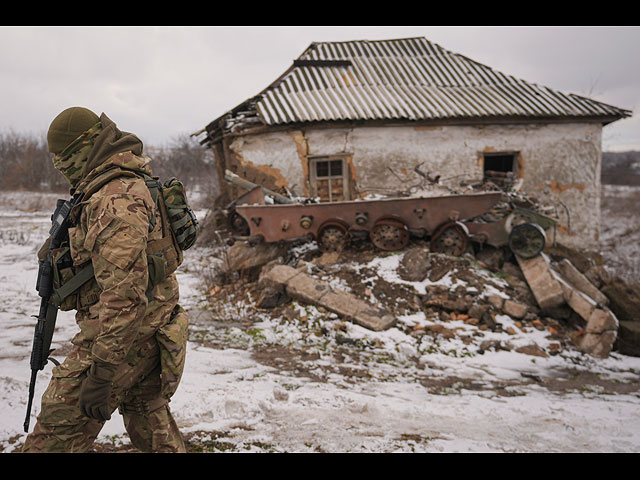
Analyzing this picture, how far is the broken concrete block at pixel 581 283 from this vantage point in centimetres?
621

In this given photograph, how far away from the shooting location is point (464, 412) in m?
3.53

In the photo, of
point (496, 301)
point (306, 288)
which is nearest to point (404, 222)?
point (496, 301)

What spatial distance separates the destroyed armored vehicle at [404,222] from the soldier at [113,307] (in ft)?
16.0

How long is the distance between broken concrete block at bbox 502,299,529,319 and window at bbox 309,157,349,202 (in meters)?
4.46

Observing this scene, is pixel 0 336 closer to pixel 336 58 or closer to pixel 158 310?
pixel 158 310

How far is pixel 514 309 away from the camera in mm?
5922

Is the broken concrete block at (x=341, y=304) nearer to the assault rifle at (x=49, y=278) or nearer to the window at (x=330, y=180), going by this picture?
the window at (x=330, y=180)

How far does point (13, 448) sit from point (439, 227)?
6.12 meters

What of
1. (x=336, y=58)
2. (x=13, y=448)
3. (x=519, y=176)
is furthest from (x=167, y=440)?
(x=336, y=58)

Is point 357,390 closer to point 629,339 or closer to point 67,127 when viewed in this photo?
point 67,127

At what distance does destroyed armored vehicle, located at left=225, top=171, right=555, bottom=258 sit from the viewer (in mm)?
6746

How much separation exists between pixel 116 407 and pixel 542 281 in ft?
19.9

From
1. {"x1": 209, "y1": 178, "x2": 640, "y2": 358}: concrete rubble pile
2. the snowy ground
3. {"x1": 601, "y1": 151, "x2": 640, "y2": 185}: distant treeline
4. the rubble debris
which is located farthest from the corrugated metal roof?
{"x1": 601, "y1": 151, "x2": 640, "y2": 185}: distant treeline

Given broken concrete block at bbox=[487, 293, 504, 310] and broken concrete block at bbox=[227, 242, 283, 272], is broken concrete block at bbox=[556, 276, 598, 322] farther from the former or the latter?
broken concrete block at bbox=[227, 242, 283, 272]
